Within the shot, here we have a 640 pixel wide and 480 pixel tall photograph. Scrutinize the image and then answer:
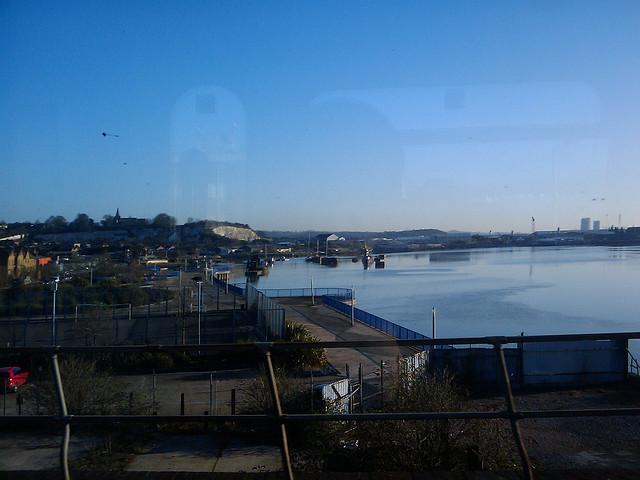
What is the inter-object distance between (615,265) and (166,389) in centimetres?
3654

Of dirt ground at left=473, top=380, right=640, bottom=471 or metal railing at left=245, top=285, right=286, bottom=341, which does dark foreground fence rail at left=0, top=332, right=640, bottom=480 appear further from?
metal railing at left=245, top=285, right=286, bottom=341

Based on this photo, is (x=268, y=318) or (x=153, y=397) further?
(x=268, y=318)

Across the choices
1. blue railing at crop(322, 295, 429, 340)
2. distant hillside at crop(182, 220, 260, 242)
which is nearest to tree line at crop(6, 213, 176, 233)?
distant hillside at crop(182, 220, 260, 242)

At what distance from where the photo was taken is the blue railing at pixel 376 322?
72.4 ft

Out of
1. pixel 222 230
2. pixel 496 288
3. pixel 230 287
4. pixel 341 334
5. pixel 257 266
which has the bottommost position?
pixel 341 334

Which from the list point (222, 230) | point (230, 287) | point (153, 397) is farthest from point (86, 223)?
point (153, 397)

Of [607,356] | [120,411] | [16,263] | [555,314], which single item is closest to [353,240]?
[555,314]

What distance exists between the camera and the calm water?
24000 mm

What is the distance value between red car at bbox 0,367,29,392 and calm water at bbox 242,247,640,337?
15.2 metres

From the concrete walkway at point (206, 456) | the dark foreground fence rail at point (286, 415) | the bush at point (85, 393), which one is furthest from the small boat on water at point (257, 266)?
the dark foreground fence rail at point (286, 415)

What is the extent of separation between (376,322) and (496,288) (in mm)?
10240

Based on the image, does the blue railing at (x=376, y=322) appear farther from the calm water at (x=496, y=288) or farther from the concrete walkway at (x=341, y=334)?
the calm water at (x=496, y=288)

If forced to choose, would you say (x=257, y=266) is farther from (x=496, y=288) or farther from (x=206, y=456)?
(x=206, y=456)

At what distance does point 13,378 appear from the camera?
10.9m
